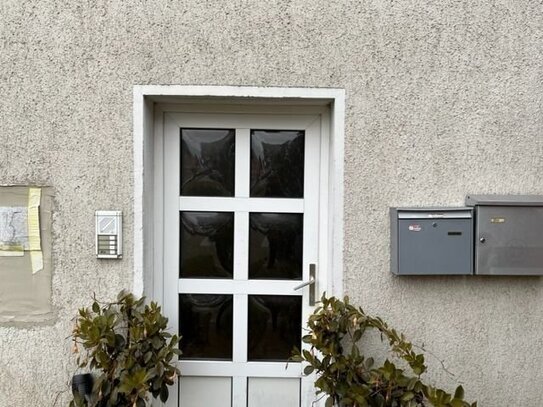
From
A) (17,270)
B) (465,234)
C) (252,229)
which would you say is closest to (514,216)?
(465,234)

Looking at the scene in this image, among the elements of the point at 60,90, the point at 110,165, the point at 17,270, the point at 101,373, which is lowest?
the point at 101,373

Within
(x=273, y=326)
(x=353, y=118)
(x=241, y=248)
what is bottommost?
(x=273, y=326)

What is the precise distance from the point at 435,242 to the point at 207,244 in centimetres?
157

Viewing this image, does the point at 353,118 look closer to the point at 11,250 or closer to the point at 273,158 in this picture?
the point at 273,158

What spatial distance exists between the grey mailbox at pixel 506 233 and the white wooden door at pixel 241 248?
1.09 metres

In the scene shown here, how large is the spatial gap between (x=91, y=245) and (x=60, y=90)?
1051 mm

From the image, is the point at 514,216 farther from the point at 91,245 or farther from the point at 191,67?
the point at 91,245

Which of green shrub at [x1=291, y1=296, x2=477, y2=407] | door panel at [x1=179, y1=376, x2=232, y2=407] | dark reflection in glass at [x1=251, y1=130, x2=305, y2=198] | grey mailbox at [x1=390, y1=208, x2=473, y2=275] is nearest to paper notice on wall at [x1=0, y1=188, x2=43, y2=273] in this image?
door panel at [x1=179, y1=376, x2=232, y2=407]

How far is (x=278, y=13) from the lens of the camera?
3.08m

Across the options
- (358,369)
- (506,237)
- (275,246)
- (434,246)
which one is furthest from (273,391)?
(506,237)

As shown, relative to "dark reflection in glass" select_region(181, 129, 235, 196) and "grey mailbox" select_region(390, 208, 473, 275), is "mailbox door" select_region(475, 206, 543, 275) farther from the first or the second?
"dark reflection in glass" select_region(181, 129, 235, 196)

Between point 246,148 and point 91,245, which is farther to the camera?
point 246,148

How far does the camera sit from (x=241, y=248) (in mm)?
3365

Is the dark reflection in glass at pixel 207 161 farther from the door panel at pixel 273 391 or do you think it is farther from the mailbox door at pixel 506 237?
the mailbox door at pixel 506 237
